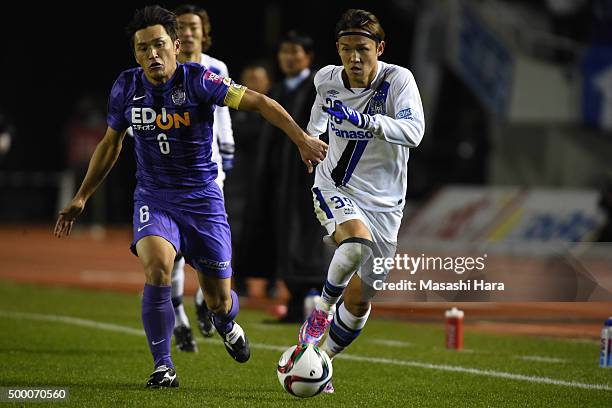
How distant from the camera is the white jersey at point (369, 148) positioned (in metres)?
7.31

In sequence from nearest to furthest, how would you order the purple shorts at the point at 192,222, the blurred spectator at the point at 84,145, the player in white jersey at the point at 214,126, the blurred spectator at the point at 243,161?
1. the purple shorts at the point at 192,222
2. the player in white jersey at the point at 214,126
3. the blurred spectator at the point at 243,161
4. the blurred spectator at the point at 84,145

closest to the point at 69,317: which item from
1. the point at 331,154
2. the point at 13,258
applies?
the point at 331,154

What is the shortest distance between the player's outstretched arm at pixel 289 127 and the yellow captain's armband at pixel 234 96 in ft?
0.08

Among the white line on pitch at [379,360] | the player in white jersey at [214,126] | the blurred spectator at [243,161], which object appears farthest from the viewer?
the blurred spectator at [243,161]

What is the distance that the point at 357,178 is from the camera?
24.2 feet

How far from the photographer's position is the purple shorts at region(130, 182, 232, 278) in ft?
23.5

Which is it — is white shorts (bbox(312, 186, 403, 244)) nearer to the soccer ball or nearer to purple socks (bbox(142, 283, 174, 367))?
the soccer ball

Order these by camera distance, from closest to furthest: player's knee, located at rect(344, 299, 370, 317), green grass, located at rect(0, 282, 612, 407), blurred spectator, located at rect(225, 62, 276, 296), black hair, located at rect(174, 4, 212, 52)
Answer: green grass, located at rect(0, 282, 612, 407), player's knee, located at rect(344, 299, 370, 317), black hair, located at rect(174, 4, 212, 52), blurred spectator, located at rect(225, 62, 276, 296)

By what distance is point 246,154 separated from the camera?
14148mm

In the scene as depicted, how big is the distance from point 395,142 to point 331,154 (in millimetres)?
624

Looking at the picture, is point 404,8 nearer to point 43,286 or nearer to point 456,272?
point 43,286

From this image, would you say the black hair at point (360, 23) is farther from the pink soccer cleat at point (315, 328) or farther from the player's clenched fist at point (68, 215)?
the player's clenched fist at point (68, 215)

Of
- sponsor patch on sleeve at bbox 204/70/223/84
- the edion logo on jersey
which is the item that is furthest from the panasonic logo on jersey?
the edion logo on jersey
